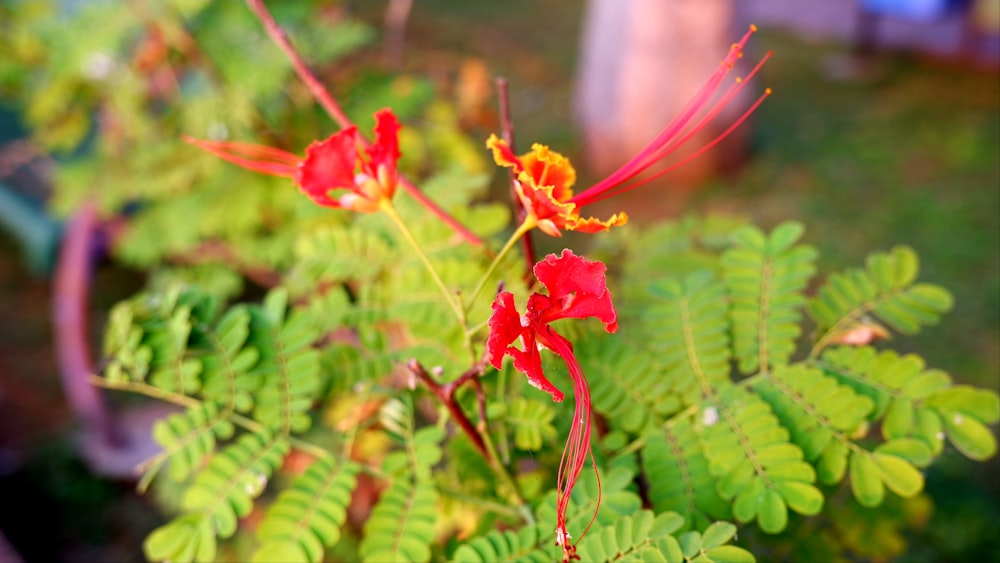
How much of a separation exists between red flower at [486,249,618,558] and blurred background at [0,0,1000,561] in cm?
59

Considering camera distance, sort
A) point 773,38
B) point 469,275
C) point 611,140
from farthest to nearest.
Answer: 1. point 773,38
2. point 611,140
3. point 469,275

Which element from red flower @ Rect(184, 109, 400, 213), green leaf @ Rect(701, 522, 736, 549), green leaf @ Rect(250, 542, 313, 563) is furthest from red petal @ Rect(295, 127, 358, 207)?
green leaf @ Rect(701, 522, 736, 549)

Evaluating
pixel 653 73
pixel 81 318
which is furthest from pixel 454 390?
pixel 653 73

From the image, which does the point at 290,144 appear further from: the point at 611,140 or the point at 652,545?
the point at 611,140

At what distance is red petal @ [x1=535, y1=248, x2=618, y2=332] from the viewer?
0.70 m

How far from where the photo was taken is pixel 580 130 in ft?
15.9

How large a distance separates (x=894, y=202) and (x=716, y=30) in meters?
1.17

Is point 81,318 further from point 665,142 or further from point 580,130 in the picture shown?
point 580,130

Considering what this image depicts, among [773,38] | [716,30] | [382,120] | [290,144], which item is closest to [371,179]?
[382,120]

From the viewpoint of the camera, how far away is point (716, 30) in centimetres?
414

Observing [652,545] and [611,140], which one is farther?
[611,140]

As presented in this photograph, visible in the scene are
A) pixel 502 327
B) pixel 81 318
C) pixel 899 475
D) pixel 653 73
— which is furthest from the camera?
pixel 653 73

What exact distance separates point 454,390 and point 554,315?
5.8 inches

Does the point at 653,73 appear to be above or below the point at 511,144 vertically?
below
